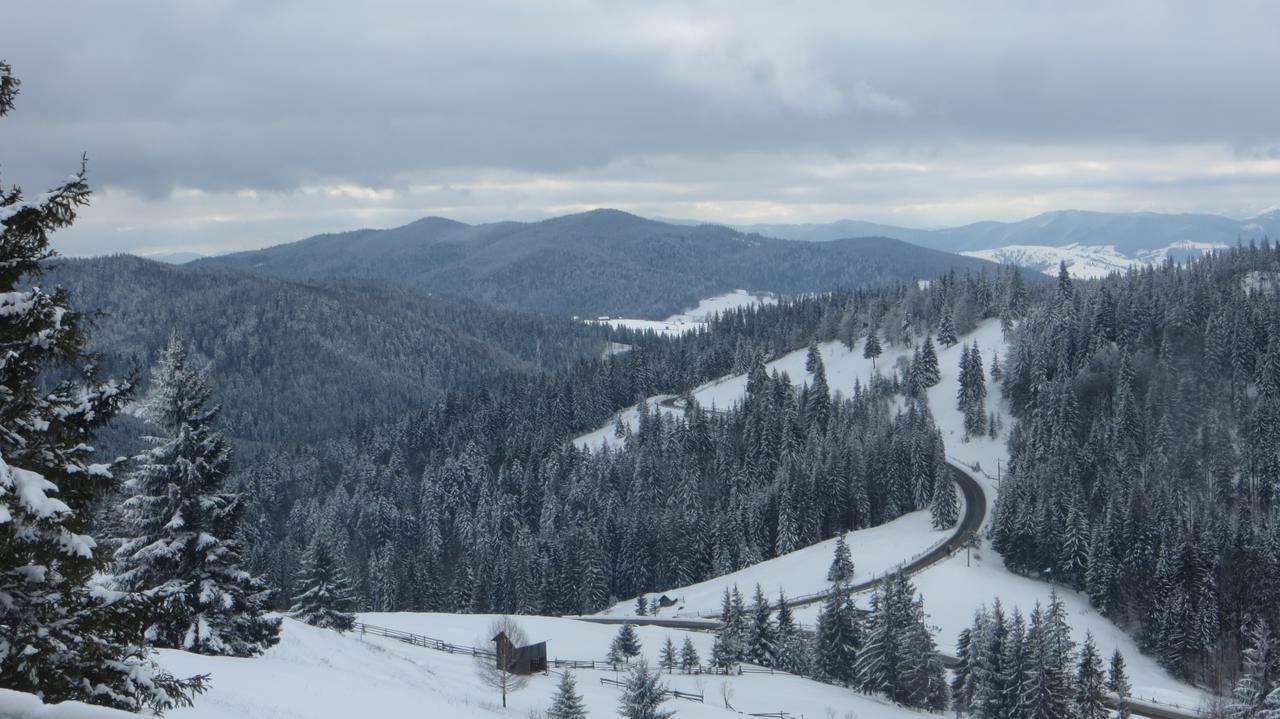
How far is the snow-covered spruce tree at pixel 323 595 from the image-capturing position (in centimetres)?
5375

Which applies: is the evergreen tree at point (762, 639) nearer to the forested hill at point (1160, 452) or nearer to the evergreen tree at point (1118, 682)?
the evergreen tree at point (1118, 682)

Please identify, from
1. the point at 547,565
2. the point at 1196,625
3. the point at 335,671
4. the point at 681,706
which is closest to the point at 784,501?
the point at 547,565

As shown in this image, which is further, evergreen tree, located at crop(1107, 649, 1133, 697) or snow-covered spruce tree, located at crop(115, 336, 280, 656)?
evergreen tree, located at crop(1107, 649, 1133, 697)

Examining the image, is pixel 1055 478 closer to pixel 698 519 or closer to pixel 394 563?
pixel 698 519

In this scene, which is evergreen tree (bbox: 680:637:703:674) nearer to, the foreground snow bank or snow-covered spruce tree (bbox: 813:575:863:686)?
snow-covered spruce tree (bbox: 813:575:863:686)

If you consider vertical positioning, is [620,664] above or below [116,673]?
below

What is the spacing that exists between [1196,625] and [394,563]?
9199cm

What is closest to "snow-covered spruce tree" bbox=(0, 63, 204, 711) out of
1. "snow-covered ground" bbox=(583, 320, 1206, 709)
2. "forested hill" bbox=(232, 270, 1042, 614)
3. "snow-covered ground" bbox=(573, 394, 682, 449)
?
"snow-covered ground" bbox=(583, 320, 1206, 709)

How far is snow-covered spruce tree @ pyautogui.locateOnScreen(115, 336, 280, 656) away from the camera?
28.6 m

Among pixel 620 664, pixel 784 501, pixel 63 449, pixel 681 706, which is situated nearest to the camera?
pixel 63 449

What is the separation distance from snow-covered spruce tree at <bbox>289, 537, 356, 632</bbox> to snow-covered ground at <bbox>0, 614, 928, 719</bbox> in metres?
2.94

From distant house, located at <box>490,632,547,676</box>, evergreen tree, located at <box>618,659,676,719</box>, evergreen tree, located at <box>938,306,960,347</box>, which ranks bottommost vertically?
distant house, located at <box>490,632,547,676</box>

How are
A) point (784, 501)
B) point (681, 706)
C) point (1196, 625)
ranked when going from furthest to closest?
point (784, 501)
point (1196, 625)
point (681, 706)

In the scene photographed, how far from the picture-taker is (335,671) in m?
32.0
